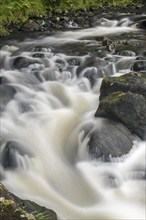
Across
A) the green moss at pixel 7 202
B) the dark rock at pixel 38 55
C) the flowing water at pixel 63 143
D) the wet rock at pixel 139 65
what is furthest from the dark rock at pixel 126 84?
the green moss at pixel 7 202

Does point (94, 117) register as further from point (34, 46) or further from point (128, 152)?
point (34, 46)

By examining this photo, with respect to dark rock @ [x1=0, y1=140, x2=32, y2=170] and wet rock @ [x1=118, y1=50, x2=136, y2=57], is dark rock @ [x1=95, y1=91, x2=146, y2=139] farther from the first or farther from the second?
wet rock @ [x1=118, y1=50, x2=136, y2=57]

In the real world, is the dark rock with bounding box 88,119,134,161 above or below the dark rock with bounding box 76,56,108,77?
below

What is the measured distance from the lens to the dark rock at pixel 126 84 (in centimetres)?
848

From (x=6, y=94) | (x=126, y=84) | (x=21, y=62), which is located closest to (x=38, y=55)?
(x=21, y=62)

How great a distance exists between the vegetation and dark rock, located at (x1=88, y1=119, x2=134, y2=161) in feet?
32.0

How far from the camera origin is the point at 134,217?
19.4ft

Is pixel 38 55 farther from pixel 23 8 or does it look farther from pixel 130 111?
pixel 23 8

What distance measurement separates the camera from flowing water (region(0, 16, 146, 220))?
20.9 feet

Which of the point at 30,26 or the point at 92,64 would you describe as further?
the point at 30,26

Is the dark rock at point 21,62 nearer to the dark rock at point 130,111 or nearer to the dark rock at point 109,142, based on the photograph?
the dark rock at point 130,111

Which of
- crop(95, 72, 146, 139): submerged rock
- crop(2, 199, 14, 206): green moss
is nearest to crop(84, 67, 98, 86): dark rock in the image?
crop(95, 72, 146, 139): submerged rock

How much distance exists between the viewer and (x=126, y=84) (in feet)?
28.2

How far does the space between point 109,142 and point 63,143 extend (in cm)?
126
